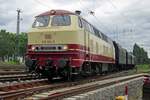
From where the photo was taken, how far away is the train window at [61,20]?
1712cm

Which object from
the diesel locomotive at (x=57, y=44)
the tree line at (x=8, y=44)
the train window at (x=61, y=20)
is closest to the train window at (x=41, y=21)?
the diesel locomotive at (x=57, y=44)

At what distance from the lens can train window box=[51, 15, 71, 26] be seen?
56.2 feet

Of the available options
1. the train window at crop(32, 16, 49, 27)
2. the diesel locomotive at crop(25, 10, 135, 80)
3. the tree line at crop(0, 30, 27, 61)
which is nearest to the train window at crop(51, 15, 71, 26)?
the diesel locomotive at crop(25, 10, 135, 80)

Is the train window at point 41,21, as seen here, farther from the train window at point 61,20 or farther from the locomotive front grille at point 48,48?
the locomotive front grille at point 48,48

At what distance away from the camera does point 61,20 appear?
1733 cm

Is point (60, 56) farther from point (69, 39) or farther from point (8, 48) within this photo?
point (8, 48)

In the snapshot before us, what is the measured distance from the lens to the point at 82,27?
1759cm

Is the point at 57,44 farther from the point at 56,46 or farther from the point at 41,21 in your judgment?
the point at 41,21

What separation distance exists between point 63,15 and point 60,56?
2346 mm

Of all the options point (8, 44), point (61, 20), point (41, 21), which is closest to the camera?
point (61, 20)

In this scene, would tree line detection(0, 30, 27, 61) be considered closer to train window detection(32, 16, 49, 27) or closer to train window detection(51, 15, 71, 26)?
train window detection(32, 16, 49, 27)

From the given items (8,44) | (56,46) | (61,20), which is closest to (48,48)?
(56,46)

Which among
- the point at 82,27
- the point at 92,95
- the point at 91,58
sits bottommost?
the point at 92,95

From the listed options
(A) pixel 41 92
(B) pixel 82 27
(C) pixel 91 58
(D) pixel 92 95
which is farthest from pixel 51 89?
(C) pixel 91 58
